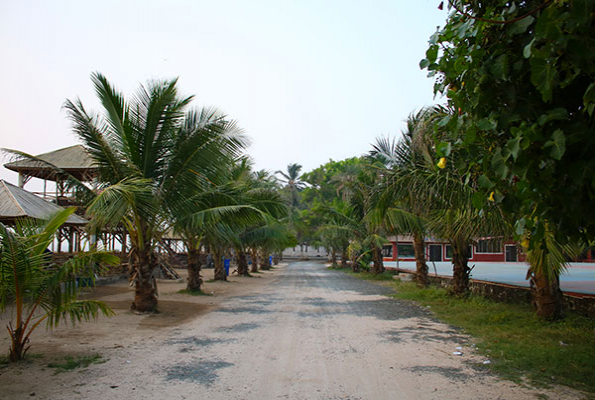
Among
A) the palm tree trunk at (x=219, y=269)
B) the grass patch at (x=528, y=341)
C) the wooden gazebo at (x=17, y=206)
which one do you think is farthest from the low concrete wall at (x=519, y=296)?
the wooden gazebo at (x=17, y=206)

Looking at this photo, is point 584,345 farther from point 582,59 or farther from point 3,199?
point 3,199

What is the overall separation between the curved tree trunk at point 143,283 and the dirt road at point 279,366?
1795 millimetres

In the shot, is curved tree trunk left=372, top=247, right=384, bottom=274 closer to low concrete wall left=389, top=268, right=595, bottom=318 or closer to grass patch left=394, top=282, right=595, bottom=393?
low concrete wall left=389, top=268, right=595, bottom=318

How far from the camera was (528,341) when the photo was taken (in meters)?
7.00

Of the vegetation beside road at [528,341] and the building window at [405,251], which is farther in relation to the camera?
the building window at [405,251]

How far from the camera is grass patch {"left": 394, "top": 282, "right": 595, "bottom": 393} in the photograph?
17.4 ft

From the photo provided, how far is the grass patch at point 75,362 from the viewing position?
559 centimetres

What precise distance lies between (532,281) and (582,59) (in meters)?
8.09

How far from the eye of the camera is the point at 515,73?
3029 mm

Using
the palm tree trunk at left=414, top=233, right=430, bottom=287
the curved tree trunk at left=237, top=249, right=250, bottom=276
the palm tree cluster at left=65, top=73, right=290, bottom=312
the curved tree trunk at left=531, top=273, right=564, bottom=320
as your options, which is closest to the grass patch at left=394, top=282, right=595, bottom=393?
the curved tree trunk at left=531, top=273, right=564, bottom=320

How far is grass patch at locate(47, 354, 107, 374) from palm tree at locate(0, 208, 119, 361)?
516 mm

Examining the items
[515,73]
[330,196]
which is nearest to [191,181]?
[515,73]

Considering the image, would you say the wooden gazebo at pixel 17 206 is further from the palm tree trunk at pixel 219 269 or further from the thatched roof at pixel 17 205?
the palm tree trunk at pixel 219 269

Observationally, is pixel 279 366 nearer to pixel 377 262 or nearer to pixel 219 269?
pixel 219 269
